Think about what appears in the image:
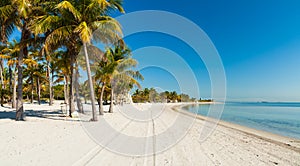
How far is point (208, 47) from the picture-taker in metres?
12.0

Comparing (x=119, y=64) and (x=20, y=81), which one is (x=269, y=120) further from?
(x=20, y=81)

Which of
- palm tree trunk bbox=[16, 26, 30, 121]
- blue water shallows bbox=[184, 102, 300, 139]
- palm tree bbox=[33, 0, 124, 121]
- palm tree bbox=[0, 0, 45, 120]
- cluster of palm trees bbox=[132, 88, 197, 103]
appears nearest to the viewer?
palm tree bbox=[0, 0, 45, 120]

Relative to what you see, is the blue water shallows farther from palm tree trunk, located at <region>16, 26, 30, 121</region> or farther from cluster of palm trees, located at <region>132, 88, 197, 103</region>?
cluster of palm trees, located at <region>132, 88, 197, 103</region>

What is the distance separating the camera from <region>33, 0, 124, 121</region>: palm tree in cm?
905

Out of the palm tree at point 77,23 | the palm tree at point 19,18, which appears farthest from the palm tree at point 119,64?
the palm tree at point 19,18

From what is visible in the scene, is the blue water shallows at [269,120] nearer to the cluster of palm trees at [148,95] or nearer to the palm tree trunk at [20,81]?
the palm tree trunk at [20,81]

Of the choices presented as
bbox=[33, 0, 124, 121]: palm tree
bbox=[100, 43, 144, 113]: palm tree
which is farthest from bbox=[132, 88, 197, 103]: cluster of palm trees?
bbox=[33, 0, 124, 121]: palm tree

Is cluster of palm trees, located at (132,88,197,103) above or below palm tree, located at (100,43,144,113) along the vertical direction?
below

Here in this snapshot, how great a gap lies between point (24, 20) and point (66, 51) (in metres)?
2.85

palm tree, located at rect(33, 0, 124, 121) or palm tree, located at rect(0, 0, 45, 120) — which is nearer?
palm tree, located at rect(0, 0, 45, 120)

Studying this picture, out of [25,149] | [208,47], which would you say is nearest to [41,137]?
[25,149]

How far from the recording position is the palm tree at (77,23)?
9047 mm

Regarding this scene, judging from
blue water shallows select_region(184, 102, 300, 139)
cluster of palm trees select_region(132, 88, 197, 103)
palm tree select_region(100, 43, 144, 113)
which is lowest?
blue water shallows select_region(184, 102, 300, 139)

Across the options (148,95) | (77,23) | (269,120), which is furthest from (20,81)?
(148,95)
